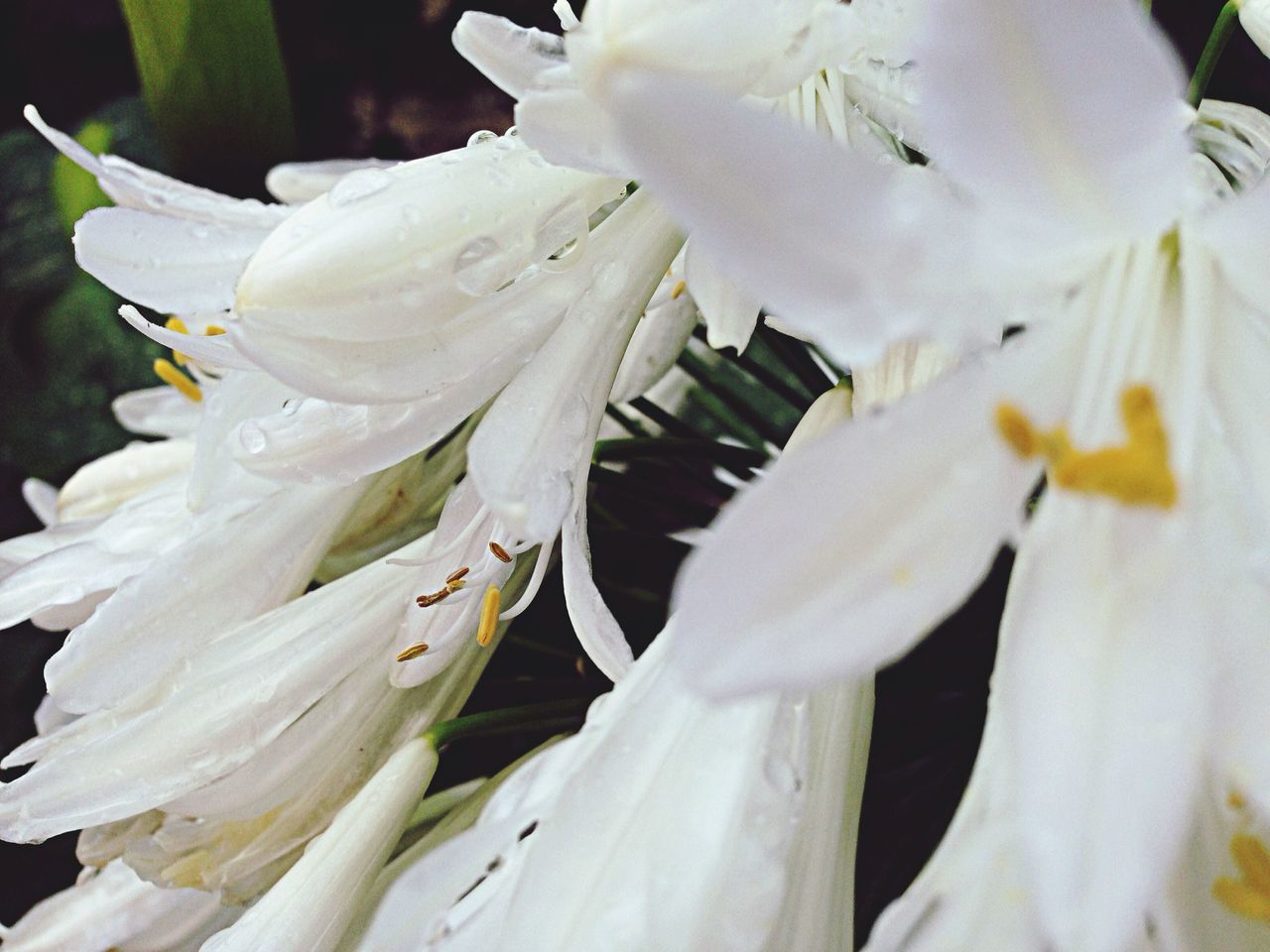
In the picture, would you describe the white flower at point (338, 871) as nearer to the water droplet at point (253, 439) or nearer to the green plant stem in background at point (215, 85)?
the water droplet at point (253, 439)

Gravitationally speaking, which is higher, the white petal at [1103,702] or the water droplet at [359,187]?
the water droplet at [359,187]

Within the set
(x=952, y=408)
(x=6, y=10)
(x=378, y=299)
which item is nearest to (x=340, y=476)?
(x=378, y=299)

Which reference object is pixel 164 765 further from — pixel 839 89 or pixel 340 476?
pixel 839 89

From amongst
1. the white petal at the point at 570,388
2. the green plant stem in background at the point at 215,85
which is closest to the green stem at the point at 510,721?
the white petal at the point at 570,388

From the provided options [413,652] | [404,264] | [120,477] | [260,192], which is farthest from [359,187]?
[260,192]

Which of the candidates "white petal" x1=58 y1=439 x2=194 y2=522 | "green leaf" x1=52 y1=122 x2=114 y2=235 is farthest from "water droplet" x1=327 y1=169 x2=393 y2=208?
"green leaf" x1=52 y1=122 x2=114 y2=235

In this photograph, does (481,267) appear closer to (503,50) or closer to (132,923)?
(503,50)

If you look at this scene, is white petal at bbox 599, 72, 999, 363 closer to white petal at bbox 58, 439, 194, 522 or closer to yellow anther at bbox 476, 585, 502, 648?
yellow anther at bbox 476, 585, 502, 648
